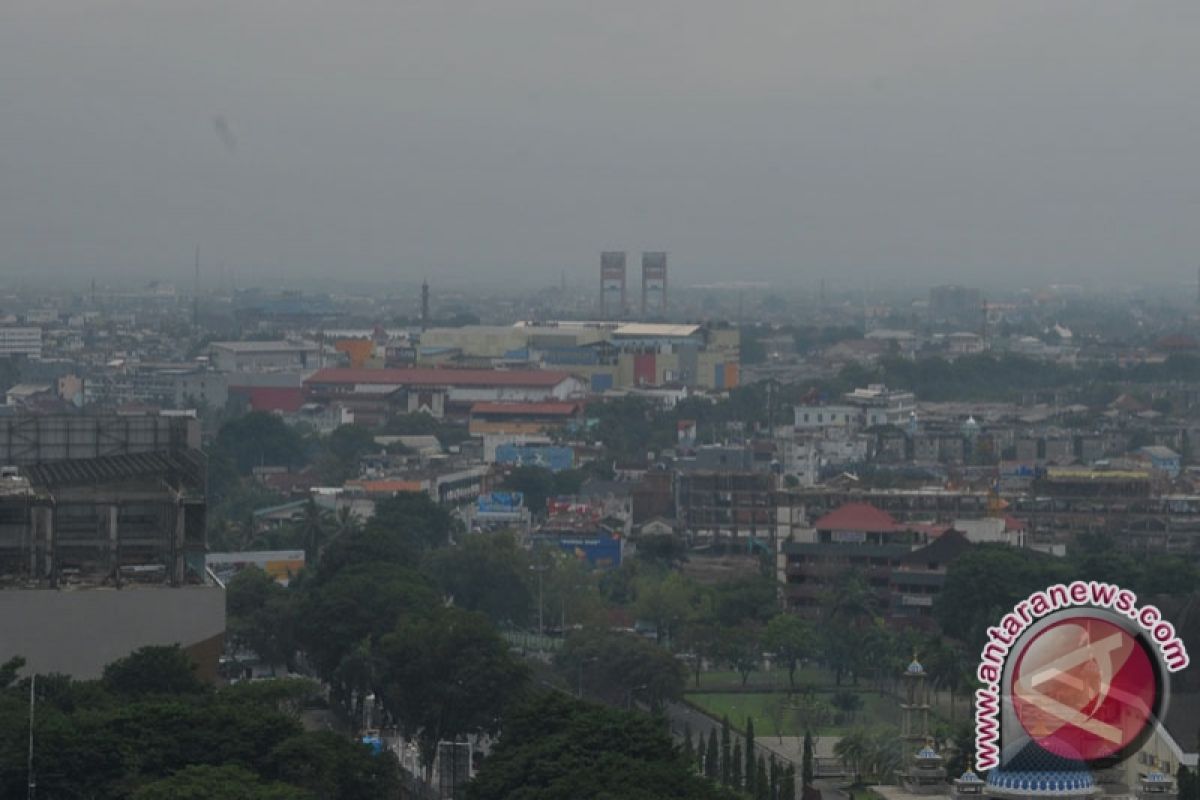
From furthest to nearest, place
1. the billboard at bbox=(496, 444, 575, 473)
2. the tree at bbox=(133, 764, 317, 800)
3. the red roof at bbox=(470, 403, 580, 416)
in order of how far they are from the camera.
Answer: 1. the red roof at bbox=(470, 403, 580, 416)
2. the billboard at bbox=(496, 444, 575, 473)
3. the tree at bbox=(133, 764, 317, 800)

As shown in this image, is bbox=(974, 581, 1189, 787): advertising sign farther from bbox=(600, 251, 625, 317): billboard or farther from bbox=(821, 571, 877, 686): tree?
bbox=(600, 251, 625, 317): billboard

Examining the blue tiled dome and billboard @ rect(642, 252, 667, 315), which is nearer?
the blue tiled dome

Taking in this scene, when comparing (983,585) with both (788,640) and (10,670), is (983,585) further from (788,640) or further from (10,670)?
(10,670)

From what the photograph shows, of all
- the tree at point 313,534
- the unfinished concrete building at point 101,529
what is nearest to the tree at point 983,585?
the tree at point 313,534

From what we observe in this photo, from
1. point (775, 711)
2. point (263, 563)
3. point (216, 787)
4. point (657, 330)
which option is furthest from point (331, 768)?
point (657, 330)

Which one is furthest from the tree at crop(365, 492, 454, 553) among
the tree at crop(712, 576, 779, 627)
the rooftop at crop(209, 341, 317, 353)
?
the rooftop at crop(209, 341, 317, 353)

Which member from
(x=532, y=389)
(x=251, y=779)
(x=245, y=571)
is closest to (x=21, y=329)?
(x=532, y=389)
